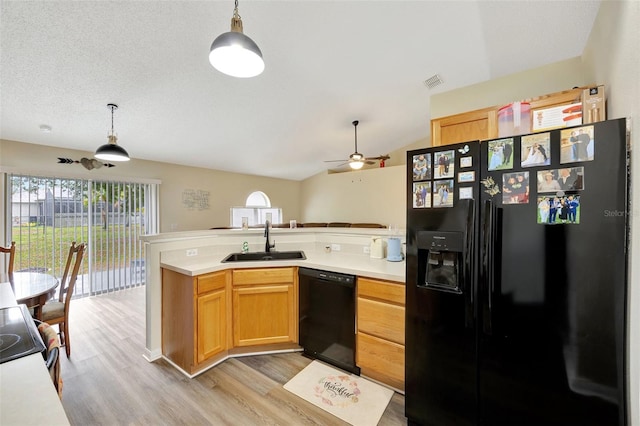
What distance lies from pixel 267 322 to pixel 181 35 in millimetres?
2649

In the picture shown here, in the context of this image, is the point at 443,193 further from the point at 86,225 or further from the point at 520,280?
the point at 86,225

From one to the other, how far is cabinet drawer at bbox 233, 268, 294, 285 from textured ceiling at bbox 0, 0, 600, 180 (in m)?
2.08

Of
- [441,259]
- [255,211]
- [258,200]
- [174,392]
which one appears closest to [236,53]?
[441,259]

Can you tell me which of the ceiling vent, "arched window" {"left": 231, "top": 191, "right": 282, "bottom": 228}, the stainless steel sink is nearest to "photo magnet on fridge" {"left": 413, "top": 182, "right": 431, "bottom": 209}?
the stainless steel sink

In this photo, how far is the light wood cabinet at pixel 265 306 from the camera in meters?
2.41

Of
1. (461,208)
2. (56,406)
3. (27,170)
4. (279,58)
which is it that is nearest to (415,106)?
(279,58)

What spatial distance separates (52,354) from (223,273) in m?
1.48

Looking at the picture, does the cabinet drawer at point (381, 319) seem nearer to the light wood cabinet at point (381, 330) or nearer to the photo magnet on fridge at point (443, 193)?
the light wood cabinet at point (381, 330)

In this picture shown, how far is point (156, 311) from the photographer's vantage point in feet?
8.04

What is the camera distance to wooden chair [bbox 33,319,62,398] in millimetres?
849

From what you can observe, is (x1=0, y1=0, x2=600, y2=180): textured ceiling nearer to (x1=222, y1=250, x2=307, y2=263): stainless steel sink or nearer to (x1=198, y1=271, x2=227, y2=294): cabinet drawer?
(x1=222, y1=250, x2=307, y2=263): stainless steel sink

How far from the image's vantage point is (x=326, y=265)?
230 centimetres

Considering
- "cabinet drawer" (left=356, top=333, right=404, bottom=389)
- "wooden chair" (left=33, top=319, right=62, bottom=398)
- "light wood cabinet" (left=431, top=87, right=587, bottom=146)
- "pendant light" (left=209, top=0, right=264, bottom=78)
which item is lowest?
"cabinet drawer" (left=356, top=333, right=404, bottom=389)

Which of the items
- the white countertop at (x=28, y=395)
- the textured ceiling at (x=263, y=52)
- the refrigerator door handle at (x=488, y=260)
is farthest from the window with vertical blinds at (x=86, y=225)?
the refrigerator door handle at (x=488, y=260)
